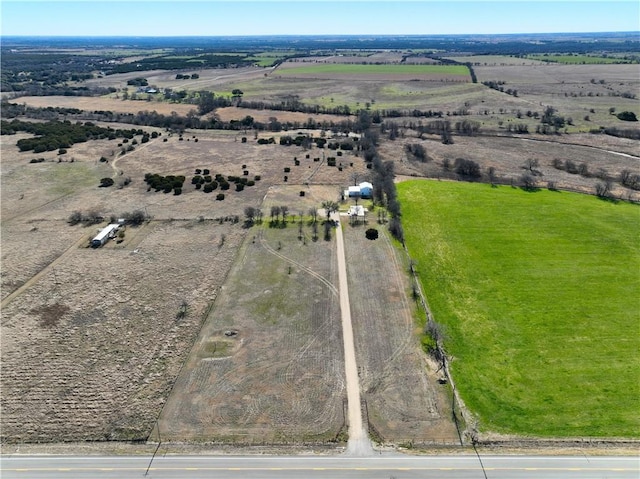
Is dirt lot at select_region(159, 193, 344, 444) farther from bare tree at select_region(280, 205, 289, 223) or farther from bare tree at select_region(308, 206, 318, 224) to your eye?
bare tree at select_region(280, 205, 289, 223)

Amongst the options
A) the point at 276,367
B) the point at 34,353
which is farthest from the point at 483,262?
the point at 34,353

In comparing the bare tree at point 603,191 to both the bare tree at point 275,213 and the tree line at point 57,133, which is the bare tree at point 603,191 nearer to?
the bare tree at point 275,213

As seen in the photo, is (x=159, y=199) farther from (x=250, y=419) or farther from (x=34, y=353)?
(x=250, y=419)

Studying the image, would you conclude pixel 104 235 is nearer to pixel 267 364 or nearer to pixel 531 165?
pixel 267 364

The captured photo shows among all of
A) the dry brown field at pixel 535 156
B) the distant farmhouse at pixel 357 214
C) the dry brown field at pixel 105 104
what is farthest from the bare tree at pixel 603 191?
the dry brown field at pixel 105 104

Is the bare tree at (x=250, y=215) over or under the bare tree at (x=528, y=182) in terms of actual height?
under

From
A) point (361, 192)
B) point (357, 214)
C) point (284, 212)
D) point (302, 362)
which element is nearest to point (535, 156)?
point (361, 192)
